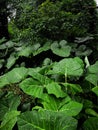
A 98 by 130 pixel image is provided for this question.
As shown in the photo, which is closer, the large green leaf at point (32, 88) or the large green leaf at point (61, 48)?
the large green leaf at point (32, 88)

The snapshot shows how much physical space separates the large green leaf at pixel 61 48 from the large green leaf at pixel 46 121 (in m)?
2.32

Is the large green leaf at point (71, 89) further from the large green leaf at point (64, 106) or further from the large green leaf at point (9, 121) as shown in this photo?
the large green leaf at point (9, 121)

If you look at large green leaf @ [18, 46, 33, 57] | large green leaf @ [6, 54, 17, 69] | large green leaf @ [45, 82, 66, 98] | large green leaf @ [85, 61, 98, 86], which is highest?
large green leaf @ [45, 82, 66, 98]

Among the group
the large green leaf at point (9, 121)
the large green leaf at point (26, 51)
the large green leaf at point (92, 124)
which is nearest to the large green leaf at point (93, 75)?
the large green leaf at point (92, 124)

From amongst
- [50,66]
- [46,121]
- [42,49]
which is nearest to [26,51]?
[42,49]

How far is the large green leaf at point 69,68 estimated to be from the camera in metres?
3.00

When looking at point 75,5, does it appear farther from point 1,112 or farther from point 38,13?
point 1,112

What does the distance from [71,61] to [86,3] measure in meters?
2.64

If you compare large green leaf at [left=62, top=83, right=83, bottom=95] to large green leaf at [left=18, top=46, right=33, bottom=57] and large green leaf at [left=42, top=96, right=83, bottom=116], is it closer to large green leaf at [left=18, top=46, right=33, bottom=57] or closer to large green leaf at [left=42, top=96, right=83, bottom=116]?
large green leaf at [left=42, top=96, right=83, bottom=116]

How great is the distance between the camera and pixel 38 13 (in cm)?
501

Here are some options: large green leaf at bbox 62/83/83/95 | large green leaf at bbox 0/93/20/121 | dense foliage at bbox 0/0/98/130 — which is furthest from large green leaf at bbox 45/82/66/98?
large green leaf at bbox 0/93/20/121

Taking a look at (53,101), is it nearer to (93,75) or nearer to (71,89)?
(71,89)

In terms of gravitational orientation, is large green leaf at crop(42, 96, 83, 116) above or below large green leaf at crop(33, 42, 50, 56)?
above

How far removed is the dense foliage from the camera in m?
2.50
